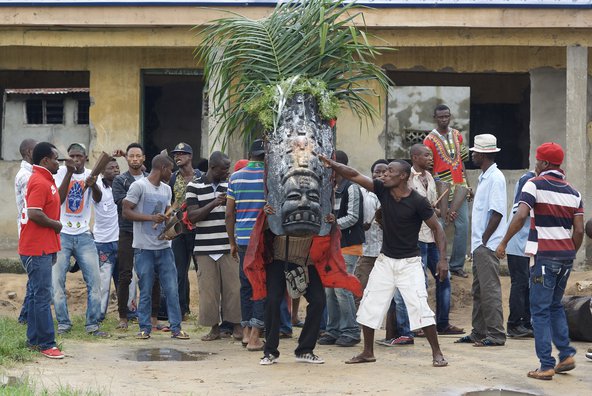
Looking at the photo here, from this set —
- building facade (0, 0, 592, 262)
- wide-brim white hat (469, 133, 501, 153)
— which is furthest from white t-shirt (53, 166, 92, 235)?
wide-brim white hat (469, 133, 501, 153)

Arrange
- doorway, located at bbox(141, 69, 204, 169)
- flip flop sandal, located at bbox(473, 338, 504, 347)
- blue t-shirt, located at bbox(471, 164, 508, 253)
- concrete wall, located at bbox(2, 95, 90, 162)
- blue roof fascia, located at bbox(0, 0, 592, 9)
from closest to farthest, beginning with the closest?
blue t-shirt, located at bbox(471, 164, 508, 253), flip flop sandal, located at bbox(473, 338, 504, 347), blue roof fascia, located at bbox(0, 0, 592, 9), concrete wall, located at bbox(2, 95, 90, 162), doorway, located at bbox(141, 69, 204, 169)

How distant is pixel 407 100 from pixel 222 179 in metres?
6.50

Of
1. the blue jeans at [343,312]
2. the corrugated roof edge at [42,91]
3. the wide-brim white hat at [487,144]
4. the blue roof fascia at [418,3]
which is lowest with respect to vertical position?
the blue jeans at [343,312]

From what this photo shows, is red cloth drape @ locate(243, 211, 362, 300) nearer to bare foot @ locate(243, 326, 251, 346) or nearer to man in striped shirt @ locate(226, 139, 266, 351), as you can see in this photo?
man in striped shirt @ locate(226, 139, 266, 351)

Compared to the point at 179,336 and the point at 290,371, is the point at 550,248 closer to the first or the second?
the point at 290,371

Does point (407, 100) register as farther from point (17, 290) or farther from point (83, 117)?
point (17, 290)

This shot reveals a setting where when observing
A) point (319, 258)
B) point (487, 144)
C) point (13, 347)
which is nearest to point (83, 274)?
point (13, 347)

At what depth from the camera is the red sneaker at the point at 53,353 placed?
970 cm

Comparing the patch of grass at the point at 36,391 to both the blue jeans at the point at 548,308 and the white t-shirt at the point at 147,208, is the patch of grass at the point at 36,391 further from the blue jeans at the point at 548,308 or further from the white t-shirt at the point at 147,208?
the blue jeans at the point at 548,308

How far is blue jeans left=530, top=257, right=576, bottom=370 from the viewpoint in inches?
353

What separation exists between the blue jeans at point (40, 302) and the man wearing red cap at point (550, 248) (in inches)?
163

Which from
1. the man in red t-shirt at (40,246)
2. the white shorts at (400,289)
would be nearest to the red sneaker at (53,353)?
the man in red t-shirt at (40,246)

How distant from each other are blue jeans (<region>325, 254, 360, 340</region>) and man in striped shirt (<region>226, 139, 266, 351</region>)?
78 cm

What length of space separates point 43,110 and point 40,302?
8.32m
